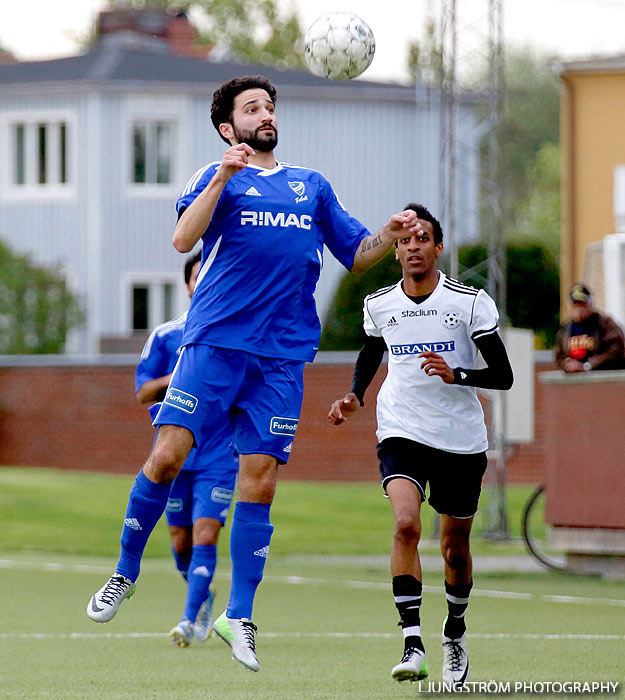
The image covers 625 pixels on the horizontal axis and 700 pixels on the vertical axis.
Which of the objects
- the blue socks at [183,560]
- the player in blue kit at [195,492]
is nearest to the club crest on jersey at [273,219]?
the player in blue kit at [195,492]

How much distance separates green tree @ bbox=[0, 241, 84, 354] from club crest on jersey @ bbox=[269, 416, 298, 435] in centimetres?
2604

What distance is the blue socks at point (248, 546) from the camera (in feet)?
24.4

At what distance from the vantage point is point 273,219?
288 inches

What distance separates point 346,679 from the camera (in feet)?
26.3

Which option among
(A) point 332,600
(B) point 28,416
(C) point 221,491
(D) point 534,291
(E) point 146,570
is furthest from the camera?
(D) point 534,291

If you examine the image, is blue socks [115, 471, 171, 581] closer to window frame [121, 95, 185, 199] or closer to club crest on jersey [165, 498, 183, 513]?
club crest on jersey [165, 498, 183, 513]

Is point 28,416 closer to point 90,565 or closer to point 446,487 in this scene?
point 90,565

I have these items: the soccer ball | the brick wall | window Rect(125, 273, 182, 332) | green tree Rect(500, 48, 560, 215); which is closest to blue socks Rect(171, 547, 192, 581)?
the soccer ball

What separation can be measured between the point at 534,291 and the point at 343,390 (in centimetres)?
841

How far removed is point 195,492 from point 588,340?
677 cm

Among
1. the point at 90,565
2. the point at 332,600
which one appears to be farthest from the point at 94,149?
the point at 332,600

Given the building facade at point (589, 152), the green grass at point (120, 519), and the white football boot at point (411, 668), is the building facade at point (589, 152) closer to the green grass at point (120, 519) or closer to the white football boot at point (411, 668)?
the green grass at point (120, 519)

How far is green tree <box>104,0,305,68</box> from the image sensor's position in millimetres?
60812

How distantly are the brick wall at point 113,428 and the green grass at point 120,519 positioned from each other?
3.16 m
